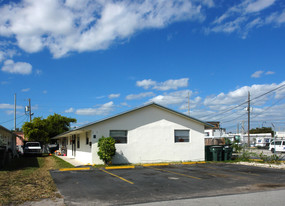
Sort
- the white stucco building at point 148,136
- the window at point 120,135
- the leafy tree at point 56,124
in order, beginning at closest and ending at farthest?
1. the white stucco building at point 148,136
2. the window at point 120,135
3. the leafy tree at point 56,124

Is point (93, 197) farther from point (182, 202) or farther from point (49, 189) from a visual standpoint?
point (182, 202)

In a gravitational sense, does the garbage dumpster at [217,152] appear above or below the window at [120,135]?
below

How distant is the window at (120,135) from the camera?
19000 millimetres

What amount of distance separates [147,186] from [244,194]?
137 inches

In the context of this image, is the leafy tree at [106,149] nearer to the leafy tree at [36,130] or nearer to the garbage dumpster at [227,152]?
the garbage dumpster at [227,152]

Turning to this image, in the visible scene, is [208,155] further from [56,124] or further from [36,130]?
Result: [56,124]

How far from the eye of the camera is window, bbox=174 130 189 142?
2083 cm

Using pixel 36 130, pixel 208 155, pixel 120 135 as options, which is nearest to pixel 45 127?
pixel 36 130

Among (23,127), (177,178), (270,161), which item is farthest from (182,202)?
(23,127)

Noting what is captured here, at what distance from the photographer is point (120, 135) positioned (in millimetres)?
19188

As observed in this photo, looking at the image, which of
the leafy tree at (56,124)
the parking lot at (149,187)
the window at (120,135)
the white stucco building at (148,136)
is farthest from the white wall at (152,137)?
the leafy tree at (56,124)

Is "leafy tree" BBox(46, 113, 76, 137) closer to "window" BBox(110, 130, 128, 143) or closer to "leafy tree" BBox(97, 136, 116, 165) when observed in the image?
"window" BBox(110, 130, 128, 143)

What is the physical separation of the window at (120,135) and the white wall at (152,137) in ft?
0.86

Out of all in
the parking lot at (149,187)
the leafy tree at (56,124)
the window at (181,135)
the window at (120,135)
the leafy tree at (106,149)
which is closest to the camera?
the parking lot at (149,187)
